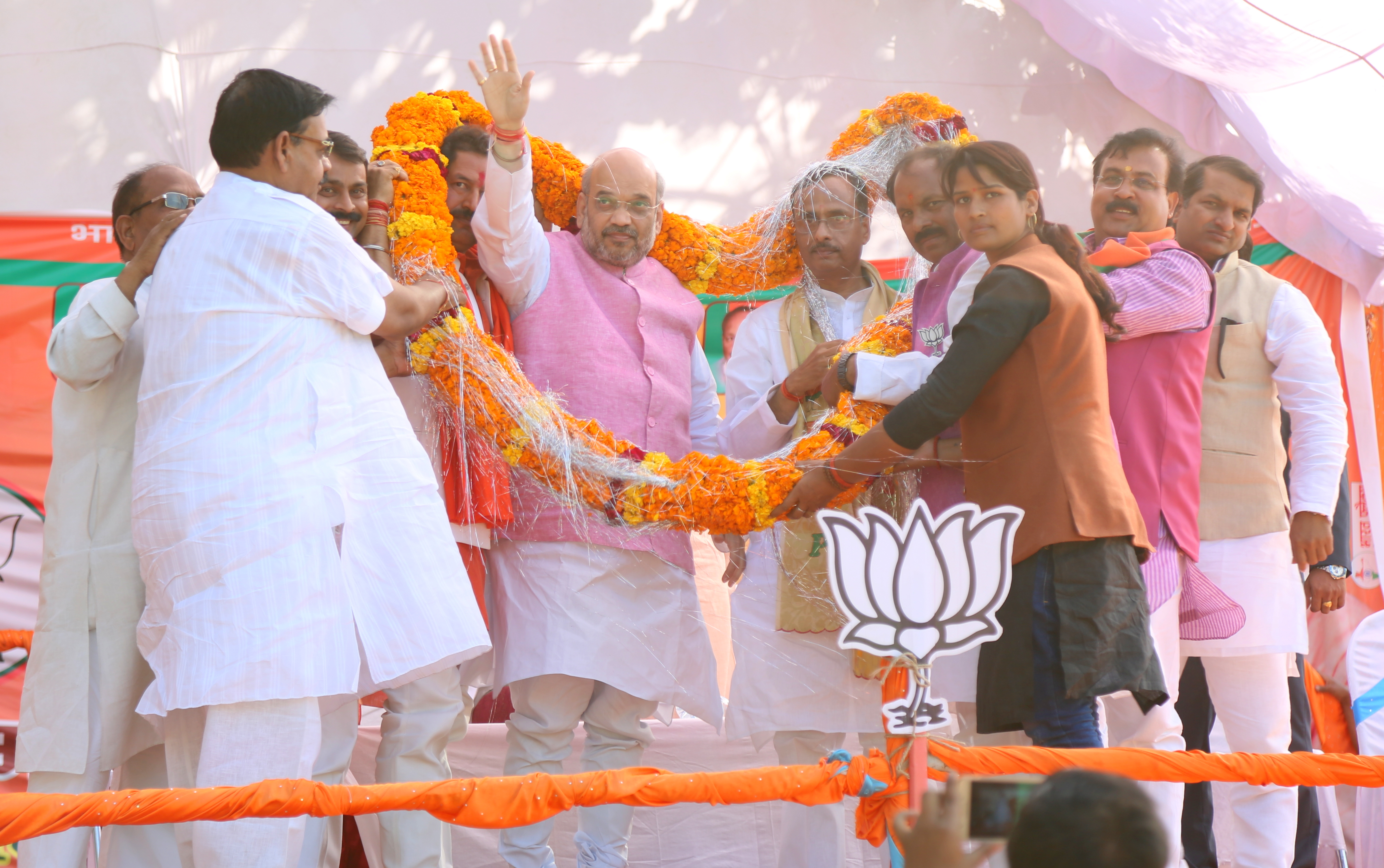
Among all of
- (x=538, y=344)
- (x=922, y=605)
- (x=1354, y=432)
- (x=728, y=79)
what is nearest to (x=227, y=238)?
(x=538, y=344)

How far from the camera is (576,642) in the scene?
3.03 metres

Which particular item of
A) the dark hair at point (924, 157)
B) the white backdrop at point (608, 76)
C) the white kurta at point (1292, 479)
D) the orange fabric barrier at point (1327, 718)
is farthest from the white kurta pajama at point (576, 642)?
the orange fabric barrier at point (1327, 718)

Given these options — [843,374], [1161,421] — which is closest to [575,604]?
[843,374]

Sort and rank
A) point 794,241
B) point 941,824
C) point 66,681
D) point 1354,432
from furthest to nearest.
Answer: point 1354,432
point 794,241
point 66,681
point 941,824

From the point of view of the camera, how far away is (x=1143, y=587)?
8.03 ft

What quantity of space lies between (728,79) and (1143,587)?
138 inches

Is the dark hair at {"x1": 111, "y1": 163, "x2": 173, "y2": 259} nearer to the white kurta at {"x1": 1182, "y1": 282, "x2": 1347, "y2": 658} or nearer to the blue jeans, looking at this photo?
the blue jeans

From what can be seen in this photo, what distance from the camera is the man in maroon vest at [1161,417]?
2.84 metres

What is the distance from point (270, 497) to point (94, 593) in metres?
0.67

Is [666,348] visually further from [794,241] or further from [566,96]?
[566,96]

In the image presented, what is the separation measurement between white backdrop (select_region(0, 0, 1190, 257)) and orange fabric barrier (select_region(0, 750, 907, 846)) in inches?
124

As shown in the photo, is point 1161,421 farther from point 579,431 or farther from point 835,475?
point 579,431

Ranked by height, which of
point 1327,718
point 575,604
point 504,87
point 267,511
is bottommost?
point 1327,718

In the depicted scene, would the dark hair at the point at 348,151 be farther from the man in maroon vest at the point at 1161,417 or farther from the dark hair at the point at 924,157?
the man in maroon vest at the point at 1161,417
